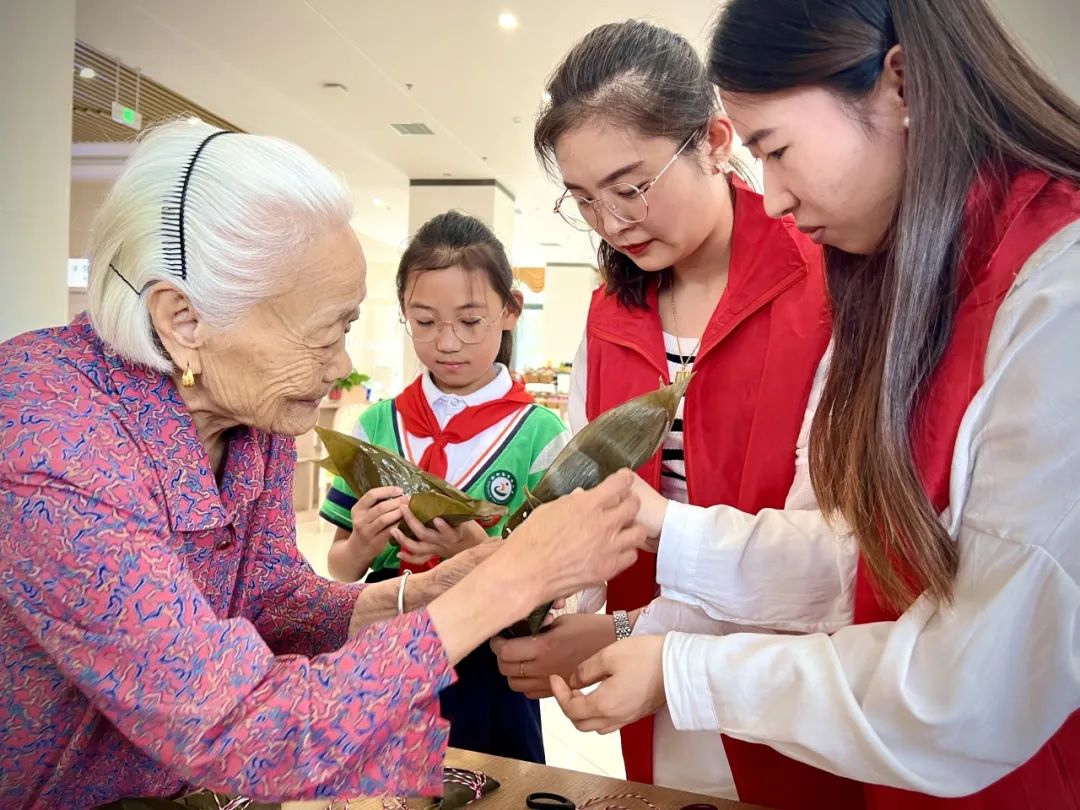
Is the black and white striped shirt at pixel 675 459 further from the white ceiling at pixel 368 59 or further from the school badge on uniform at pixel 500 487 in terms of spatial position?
the white ceiling at pixel 368 59

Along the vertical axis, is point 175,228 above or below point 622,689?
above

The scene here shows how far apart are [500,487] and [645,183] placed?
0.78 metres

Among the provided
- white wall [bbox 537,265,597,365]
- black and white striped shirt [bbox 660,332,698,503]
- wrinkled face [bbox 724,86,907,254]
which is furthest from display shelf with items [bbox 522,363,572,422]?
wrinkled face [bbox 724,86,907,254]

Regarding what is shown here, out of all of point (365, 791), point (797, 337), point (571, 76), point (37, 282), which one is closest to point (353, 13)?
point (37, 282)

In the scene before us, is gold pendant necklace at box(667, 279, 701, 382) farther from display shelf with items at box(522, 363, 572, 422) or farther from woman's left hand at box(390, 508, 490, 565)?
display shelf with items at box(522, 363, 572, 422)

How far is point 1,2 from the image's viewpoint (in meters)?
3.63

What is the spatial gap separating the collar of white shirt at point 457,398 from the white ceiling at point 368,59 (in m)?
2.89

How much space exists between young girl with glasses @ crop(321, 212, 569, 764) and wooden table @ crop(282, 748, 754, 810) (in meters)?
0.53

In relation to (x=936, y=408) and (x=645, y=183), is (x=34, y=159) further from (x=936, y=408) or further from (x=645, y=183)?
(x=936, y=408)

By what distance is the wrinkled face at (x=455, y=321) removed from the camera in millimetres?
1890

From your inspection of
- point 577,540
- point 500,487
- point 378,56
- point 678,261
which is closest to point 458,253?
point 500,487

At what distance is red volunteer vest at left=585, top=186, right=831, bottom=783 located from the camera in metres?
1.26

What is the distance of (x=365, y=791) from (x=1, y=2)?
4.03 meters

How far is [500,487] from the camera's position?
1820mm
